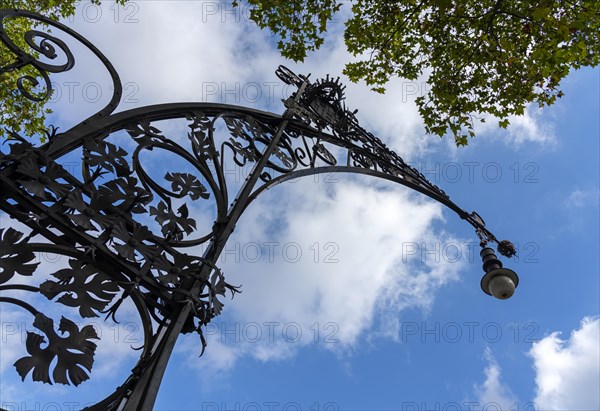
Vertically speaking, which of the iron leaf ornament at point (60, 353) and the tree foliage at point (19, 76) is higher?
the tree foliage at point (19, 76)

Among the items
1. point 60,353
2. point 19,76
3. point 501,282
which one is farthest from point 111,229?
point 19,76

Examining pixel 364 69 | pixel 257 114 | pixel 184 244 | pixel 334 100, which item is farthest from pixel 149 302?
pixel 364 69

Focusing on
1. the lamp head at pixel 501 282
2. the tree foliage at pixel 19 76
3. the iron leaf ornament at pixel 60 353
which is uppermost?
the tree foliage at pixel 19 76

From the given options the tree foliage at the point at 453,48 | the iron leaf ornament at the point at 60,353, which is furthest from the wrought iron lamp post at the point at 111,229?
the tree foliage at the point at 453,48

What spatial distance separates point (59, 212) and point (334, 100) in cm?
381

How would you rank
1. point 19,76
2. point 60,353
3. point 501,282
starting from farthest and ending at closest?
1. point 19,76
2. point 501,282
3. point 60,353

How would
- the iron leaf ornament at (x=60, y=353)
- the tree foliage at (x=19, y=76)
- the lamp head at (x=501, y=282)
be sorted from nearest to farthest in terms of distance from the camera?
the iron leaf ornament at (x=60, y=353)
the lamp head at (x=501, y=282)
the tree foliage at (x=19, y=76)

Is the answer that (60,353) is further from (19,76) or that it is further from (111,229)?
(19,76)

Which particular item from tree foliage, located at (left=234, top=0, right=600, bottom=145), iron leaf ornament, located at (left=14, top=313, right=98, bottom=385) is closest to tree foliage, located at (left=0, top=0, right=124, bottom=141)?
tree foliage, located at (left=234, top=0, right=600, bottom=145)

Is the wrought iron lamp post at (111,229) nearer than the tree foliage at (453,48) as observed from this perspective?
Yes

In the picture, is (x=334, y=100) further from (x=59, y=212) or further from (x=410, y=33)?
(x=59, y=212)

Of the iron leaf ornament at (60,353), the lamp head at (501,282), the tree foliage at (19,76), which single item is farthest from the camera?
the tree foliage at (19,76)

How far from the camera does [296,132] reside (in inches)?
183

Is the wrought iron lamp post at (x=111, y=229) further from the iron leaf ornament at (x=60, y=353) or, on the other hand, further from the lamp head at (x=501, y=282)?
the lamp head at (x=501, y=282)
